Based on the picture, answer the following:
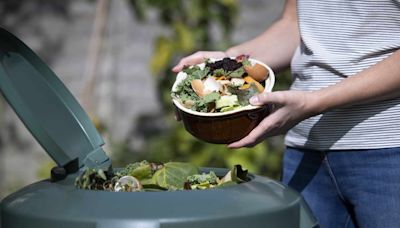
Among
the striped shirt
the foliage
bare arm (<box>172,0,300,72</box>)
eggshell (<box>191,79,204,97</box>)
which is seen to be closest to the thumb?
eggshell (<box>191,79,204,97</box>)

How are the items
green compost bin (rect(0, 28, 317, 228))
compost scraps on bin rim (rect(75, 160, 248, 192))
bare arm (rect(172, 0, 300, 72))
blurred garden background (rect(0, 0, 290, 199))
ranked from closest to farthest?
1. green compost bin (rect(0, 28, 317, 228))
2. compost scraps on bin rim (rect(75, 160, 248, 192))
3. bare arm (rect(172, 0, 300, 72))
4. blurred garden background (rect(0, 0, 290, 199))

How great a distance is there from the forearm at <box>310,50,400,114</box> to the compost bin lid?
1.40 ft

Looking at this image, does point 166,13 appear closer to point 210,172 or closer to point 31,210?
point 210,172

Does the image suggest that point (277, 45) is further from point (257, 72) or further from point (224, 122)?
point (224, 122)

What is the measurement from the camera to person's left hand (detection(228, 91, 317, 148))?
1692 millimetres

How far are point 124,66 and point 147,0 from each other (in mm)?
424

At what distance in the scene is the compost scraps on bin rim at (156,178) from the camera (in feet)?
5.38

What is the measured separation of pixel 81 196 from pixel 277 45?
2.49ft

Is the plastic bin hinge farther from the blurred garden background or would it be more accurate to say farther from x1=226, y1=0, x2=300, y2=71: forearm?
the blurred garden background

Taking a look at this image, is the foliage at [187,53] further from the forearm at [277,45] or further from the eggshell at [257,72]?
the eggshell at [257,72]

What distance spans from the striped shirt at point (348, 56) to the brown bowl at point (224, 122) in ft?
0.68

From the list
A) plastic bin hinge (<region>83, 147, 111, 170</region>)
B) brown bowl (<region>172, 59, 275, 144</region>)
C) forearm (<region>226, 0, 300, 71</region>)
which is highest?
brown bowl (<region>172, 59, 275, 144</region>)

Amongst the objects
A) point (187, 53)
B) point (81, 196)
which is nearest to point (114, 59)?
point (187, 53)

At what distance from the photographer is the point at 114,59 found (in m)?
3.99
